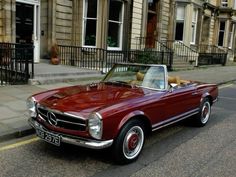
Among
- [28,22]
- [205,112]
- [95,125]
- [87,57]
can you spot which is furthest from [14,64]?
[95,125]

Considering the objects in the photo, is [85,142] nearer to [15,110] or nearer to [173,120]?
[173,120]

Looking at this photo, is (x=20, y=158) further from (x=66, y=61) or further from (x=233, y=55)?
(x=233, y=55)

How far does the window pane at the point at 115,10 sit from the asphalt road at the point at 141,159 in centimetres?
1148

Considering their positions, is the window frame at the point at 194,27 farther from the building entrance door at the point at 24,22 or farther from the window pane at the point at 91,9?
the building entrance door at the point at 24,22

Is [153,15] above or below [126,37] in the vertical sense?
above

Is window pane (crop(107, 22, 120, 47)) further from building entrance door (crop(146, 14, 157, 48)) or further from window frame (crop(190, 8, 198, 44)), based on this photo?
window frame (crop(190, 8, 198, 44))

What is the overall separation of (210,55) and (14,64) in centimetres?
1951

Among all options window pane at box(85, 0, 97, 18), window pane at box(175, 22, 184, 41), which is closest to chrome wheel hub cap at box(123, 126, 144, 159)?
window pane at box(85, 0, 97, 18)

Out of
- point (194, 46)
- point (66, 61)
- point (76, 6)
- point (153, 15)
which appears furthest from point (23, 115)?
point (194, 46)

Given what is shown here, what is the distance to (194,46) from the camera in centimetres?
2523

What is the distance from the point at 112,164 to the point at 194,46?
22073 millimetres

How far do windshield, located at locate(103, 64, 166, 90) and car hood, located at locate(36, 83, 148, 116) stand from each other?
25 cm

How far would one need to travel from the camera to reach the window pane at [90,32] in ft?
49.4

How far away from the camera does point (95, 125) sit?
4059 mm
